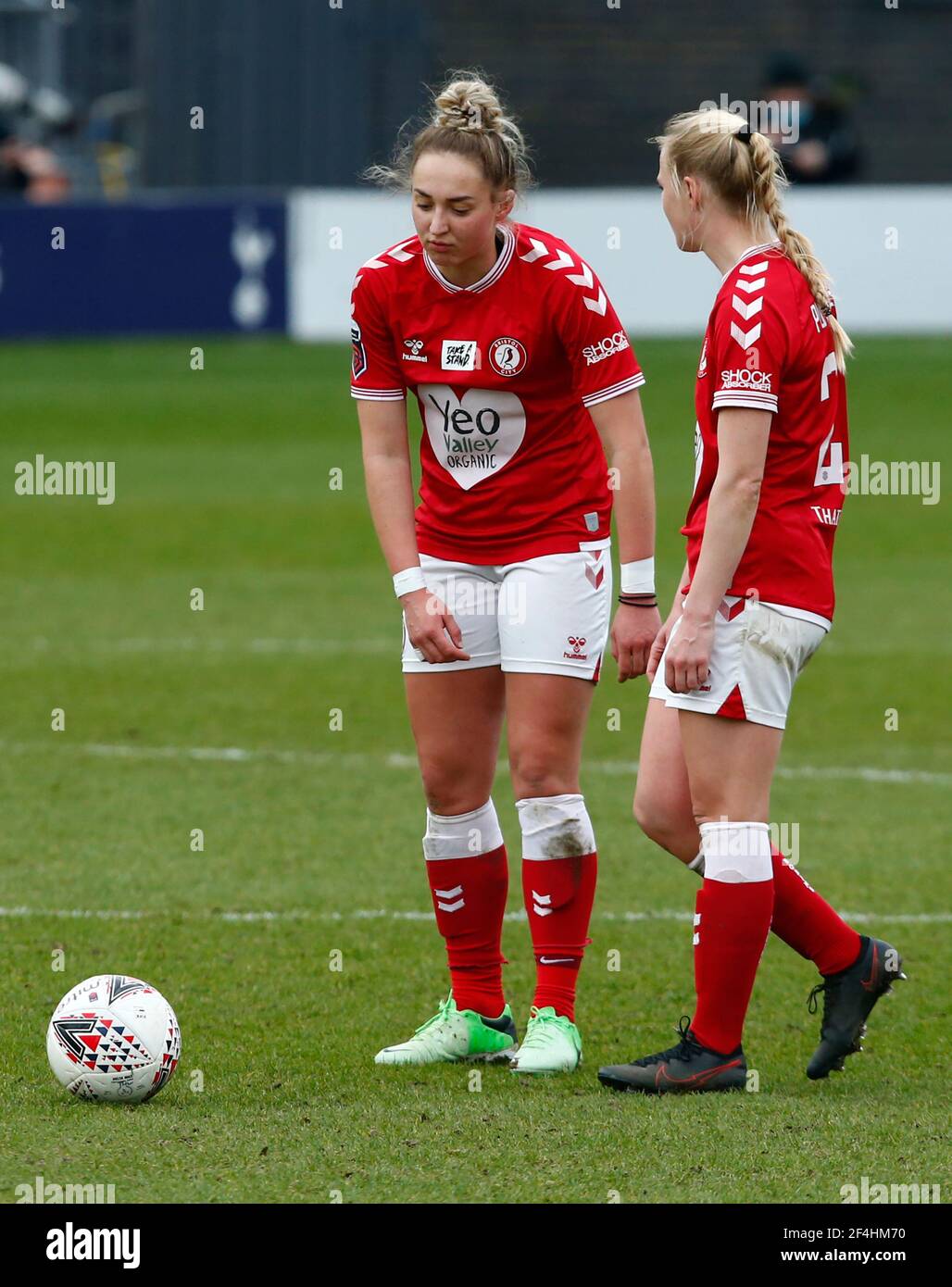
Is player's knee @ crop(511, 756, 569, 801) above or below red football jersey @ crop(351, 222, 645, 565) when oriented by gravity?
below

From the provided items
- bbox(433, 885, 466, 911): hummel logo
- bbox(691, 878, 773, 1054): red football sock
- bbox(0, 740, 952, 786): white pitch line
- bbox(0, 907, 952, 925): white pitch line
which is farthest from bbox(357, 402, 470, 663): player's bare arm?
bbox(0, 740, 952, 786): white pitch line

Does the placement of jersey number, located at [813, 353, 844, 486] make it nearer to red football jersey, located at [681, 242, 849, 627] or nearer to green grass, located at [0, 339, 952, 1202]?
red football jersey, located at [681, 242, 849, 627]

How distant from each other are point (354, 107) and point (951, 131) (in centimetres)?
834

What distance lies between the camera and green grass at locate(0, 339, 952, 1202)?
4.29 m

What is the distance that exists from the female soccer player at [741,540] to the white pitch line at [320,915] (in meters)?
1.73

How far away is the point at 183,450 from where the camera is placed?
736 inches

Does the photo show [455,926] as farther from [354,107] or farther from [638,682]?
[354,107]

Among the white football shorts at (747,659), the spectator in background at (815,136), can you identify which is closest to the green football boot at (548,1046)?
the white football shorts at (747,659)

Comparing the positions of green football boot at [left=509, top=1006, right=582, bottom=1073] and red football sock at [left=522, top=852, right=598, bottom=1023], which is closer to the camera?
green football boot at [left=509, top=1006, right=582, bottom=1073]

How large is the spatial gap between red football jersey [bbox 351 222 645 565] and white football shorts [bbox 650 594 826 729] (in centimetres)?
57

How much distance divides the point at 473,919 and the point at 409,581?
2.94 feet

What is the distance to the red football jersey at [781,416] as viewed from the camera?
4430 mm

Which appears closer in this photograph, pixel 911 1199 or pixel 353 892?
pixel 911 1199

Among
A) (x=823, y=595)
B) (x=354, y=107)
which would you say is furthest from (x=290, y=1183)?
(x=354, y=107)
